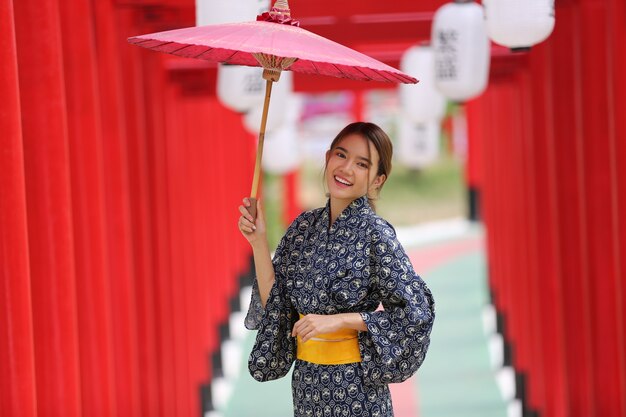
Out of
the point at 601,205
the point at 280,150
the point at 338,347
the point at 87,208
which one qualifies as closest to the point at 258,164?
the point at 338,347

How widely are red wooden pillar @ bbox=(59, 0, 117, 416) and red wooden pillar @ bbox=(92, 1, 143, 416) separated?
0.46 metres

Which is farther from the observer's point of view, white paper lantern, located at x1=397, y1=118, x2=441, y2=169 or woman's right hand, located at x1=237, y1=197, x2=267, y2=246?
white paper lantern, located at x1=397, y1=118, x2=441, y2=169

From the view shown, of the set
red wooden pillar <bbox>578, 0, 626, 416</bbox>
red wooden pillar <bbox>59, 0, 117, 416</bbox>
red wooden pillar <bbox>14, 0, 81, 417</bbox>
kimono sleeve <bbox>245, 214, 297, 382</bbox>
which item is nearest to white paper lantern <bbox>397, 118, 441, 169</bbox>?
red wooden pillar <bbox>578, 0, 626, 416</bbox>

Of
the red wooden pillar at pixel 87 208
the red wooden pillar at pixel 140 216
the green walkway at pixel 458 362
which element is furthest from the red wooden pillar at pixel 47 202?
the green walkway at pixel 458 362

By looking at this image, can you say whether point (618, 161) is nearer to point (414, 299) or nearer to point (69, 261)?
point (414, 299)

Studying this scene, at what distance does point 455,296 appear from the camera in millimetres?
15852

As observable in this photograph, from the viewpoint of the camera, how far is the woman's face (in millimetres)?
3516

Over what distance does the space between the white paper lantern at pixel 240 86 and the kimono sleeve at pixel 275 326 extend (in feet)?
9.48

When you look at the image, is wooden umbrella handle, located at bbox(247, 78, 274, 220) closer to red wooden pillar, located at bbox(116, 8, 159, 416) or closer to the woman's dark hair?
the woman's dark hair

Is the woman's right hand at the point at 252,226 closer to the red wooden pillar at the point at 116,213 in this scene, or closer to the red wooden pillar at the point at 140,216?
the red wooden pillar at the point at 116,213

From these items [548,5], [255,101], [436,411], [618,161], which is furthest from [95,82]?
[436,411]

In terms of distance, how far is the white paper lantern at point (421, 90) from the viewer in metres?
8.11

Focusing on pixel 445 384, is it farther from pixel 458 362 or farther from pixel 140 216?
pixel 140 216

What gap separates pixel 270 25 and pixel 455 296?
12862mm
